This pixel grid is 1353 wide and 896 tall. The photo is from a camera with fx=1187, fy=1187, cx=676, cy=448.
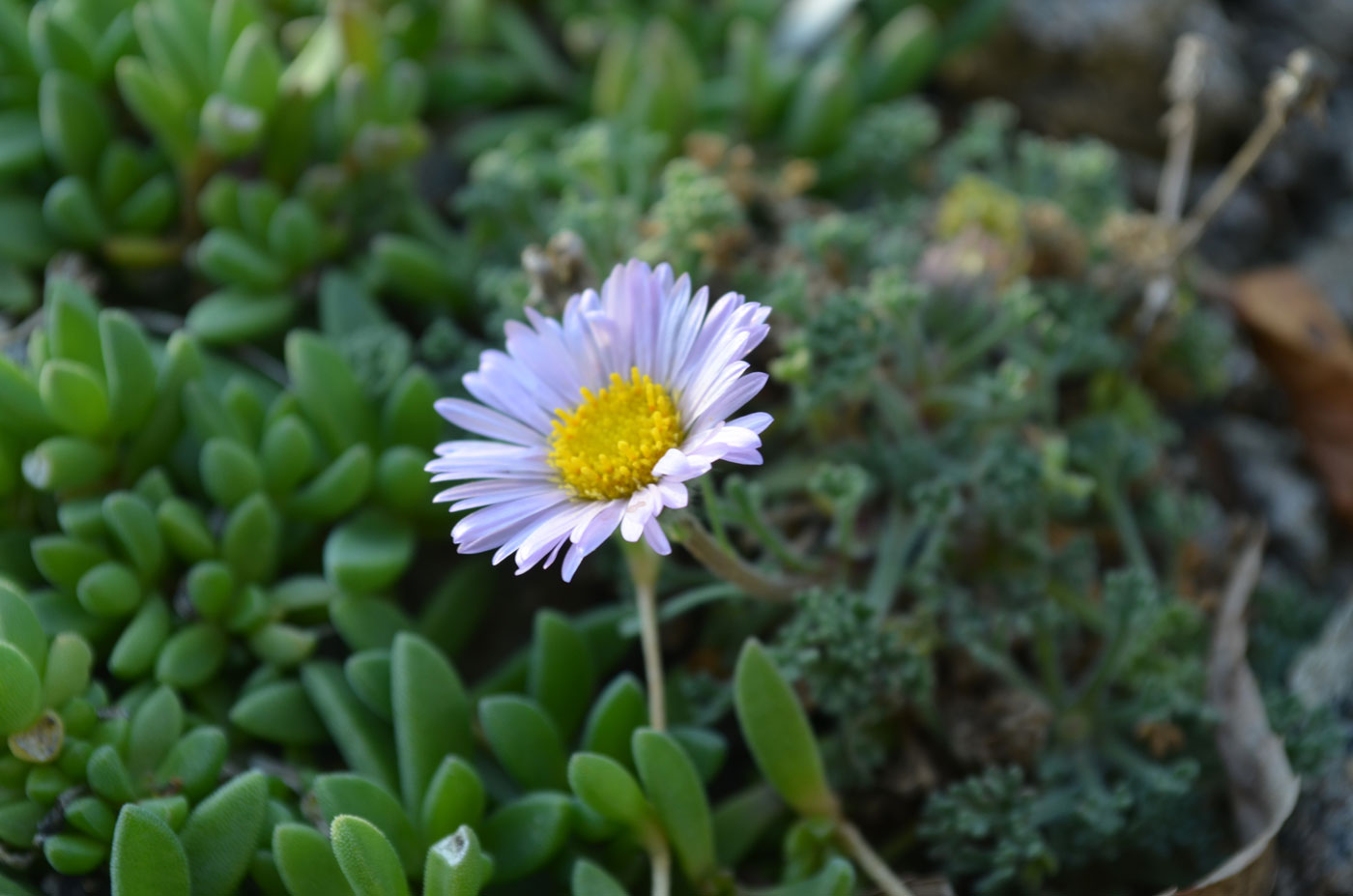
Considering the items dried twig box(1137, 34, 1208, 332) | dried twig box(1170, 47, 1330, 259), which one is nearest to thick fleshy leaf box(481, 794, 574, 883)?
dried twig box(1137, 34, 1208, 332)

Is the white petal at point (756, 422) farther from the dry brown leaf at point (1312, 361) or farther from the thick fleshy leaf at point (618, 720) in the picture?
the dry brown leaf at point (1312, 361)

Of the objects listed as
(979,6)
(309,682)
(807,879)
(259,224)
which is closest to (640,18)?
(979,6)

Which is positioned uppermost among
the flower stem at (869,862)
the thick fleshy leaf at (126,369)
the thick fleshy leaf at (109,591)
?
the thick fleshy leaf at (126,369)

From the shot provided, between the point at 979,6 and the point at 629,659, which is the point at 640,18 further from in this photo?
the point at 629,659

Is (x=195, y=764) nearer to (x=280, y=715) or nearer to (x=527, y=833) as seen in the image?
(x=280, y=715)

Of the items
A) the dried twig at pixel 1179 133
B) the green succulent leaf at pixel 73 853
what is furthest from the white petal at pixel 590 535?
the dried twig at pixel 1179 133
